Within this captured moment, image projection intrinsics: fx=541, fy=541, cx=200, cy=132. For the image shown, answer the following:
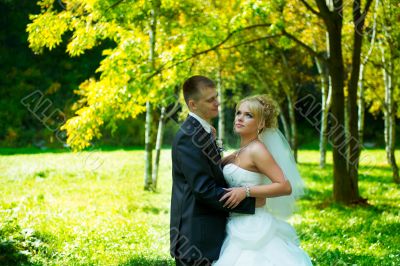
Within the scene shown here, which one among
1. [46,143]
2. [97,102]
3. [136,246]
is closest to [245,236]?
[136,246]

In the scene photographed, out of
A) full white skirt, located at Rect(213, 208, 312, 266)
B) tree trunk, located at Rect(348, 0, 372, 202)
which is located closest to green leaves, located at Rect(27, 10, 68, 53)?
tree trunk, located at Rect(348, 0, 372, 202)

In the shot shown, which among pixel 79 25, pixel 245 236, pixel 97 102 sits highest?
pixel 79 25

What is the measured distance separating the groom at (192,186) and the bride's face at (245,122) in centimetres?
23

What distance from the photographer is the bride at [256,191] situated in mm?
4258

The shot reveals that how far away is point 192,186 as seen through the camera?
4.11 meters

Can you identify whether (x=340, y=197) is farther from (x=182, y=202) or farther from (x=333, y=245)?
(x=182, y=202)

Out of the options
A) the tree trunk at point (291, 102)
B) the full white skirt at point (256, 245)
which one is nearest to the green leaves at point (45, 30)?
the full white skirt at point (256, 245)

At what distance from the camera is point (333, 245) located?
822 cm

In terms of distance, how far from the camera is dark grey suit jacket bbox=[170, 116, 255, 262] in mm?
4109

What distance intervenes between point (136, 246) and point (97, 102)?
143 inches

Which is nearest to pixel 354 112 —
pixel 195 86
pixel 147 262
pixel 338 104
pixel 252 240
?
pixel 338 104

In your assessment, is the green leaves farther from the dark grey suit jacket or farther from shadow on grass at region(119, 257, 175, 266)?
the dark grey suit jacket

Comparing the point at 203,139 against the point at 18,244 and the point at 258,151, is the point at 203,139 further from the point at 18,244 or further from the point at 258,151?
the point at 18,244

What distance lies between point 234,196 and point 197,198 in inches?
11.2
